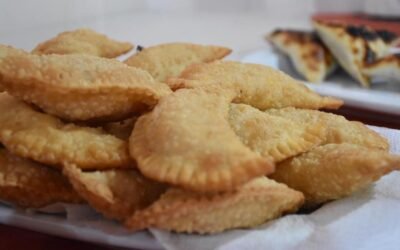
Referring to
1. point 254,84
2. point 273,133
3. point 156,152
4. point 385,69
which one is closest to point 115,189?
point 156,152

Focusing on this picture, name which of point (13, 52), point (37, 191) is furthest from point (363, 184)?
point (13, 52)

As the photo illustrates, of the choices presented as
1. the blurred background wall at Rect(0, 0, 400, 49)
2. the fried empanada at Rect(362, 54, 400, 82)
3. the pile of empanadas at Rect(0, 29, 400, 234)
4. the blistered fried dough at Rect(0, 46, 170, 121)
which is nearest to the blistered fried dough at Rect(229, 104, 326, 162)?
the pile of empanadas at Rect(0, 29, 400, 234)

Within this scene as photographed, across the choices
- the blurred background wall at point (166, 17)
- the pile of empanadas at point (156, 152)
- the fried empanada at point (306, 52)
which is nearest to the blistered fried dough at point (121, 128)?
the pile of empanadas at point (156, 152)

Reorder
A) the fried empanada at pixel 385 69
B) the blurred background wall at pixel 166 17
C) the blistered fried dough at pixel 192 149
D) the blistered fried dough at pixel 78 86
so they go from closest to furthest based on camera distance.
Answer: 1. the blistered fried dough at pixel 192 149
2. the blistered fried dough at pixel 78 86
3. the fried empanada at pixel 385 69
4. the blurred background wall at pixel 166 17

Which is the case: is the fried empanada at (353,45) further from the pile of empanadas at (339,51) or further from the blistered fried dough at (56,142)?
the blistered fried dough at (56,142)

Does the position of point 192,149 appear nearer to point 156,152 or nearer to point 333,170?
point 156,152

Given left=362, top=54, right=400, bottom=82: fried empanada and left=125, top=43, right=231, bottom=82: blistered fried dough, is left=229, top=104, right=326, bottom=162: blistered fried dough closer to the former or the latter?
left=125, top=43, right=231, bottom=82: blistered fried dough
